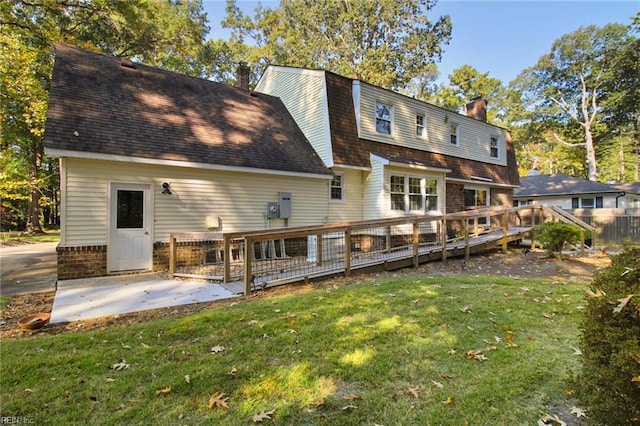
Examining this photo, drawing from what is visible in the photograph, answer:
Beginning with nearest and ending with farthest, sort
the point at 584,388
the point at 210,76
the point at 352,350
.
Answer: the point at 584,388
the point at 352,350
the point at 210,76

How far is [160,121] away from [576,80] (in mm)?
38868

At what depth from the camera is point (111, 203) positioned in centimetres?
845

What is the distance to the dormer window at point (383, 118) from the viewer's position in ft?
44.2

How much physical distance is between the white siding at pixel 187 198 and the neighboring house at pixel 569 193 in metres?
18.9

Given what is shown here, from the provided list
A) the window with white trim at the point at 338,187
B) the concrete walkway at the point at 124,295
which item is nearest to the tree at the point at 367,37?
the window with white trim at the point at 338,187

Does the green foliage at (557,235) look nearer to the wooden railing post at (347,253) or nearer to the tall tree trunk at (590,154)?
the wooden railing post at (347,253)

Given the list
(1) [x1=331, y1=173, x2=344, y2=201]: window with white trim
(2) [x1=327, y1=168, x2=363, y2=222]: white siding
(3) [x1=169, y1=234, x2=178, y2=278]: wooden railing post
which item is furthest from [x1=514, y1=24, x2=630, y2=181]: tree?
(3) [x1=169, y1=234, x2=178, y2=278]: wooden railing post

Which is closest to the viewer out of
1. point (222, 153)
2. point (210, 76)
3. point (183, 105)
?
point (222, 153)

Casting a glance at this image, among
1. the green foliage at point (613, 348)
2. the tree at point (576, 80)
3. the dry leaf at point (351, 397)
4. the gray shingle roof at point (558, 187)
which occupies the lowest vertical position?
the dry leaf at point (351, 397)

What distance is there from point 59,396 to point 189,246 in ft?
22.8

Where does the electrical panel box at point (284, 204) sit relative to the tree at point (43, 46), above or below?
below

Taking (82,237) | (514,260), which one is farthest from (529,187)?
(82,237)

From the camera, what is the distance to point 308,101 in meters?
13.3

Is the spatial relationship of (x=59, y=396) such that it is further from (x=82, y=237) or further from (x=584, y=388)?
(x=82, y=237)
